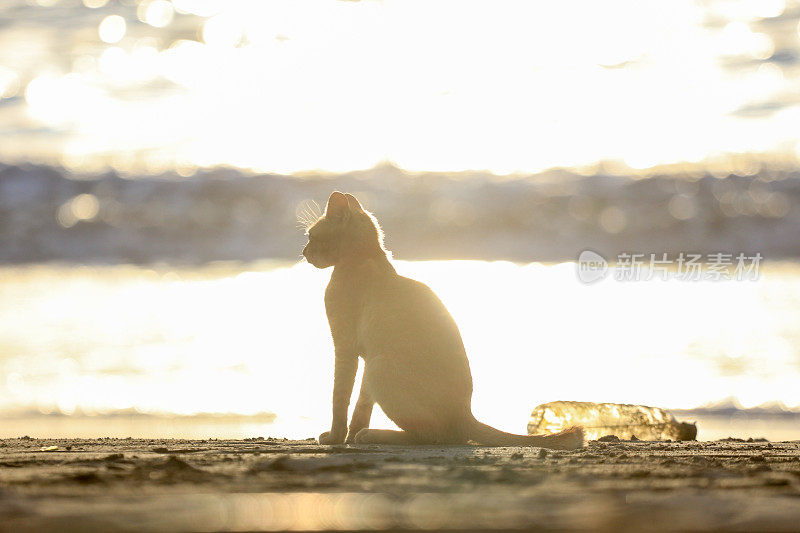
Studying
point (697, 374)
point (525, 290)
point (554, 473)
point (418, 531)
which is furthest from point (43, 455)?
point (525, 290)

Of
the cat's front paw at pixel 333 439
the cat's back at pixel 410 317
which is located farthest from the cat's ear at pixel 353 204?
the cat's front paw at pixel 333 439

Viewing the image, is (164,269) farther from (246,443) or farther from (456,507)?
(456,507)

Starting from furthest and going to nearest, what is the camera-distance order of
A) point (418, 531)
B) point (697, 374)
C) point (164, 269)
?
point (164, 269) < point (697, 374) < point (418, 531)

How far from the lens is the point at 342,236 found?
679 cm

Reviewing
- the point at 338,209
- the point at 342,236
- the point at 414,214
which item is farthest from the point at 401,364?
the point at 414,214

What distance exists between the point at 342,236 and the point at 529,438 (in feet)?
5.95

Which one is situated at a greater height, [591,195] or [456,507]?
[591,195]

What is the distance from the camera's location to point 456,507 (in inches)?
124

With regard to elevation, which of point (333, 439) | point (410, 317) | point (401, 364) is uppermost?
point (410, 317)

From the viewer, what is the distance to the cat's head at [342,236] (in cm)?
672

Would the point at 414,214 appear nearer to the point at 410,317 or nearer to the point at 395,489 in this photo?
the point at 410,317

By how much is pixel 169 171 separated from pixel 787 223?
1732 centimetres

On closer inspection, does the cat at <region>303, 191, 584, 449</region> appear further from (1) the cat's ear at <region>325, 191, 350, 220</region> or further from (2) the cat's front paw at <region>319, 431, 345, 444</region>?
(1) the cat's ear at <region>325, 191, 350, 220</region>

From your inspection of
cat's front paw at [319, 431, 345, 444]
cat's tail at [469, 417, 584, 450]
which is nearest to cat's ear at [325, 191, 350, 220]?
cat's front paw at [319, 431, 345, 444]
